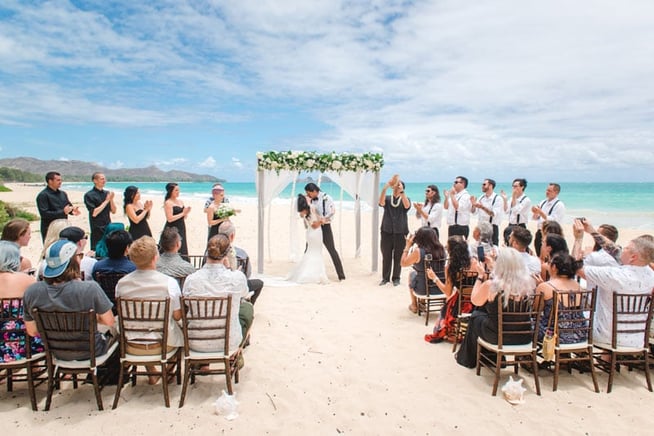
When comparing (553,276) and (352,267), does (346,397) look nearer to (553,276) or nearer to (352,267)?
(553,276)

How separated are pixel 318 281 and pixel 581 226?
466 cm

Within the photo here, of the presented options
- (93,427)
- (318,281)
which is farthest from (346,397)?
(318,281)

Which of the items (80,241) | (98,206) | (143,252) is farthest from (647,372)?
(98,206)

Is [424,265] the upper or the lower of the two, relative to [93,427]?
upper

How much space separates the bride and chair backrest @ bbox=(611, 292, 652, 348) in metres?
5.09

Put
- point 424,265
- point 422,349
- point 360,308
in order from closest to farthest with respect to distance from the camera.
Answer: point 422,349 → point 424,265 → point 360,308

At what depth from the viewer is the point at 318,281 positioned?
805 cm

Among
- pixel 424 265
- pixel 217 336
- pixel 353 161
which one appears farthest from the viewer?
pixel 353 161

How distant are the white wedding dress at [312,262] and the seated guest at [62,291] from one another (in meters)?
4.98

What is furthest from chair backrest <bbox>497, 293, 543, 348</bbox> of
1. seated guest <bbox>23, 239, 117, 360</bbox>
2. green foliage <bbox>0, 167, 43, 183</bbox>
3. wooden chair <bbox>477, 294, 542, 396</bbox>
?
green foliage <bbox>0, 167, 43, 183</bbox>

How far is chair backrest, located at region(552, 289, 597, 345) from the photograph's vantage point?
12.3ft

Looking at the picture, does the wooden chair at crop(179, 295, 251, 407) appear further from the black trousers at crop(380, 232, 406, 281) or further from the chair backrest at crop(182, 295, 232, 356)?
the black trousers at crop(380, 232, 406, 281)

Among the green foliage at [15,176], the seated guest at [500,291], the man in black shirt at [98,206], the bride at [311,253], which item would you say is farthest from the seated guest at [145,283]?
the green foliage at [15,176]

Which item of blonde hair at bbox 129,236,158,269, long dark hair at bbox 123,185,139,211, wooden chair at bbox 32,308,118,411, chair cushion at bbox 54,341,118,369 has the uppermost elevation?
long dark hair at bbox 123,185,139,211
